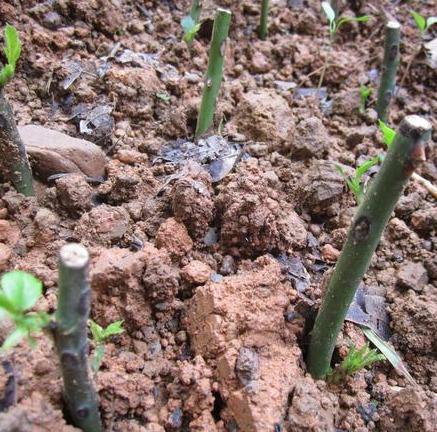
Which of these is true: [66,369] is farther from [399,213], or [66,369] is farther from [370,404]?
[399,213]

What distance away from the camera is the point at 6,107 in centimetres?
123

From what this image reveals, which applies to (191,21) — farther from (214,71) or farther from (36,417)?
(36,417)

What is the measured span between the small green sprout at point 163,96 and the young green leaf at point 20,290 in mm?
1081

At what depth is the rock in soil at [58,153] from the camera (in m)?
1.41

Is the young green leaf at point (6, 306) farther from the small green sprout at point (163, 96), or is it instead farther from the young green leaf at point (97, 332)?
the small green sprout at point (163, 96)

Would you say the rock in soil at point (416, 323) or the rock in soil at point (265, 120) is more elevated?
the rock in soil at point (265, 120)

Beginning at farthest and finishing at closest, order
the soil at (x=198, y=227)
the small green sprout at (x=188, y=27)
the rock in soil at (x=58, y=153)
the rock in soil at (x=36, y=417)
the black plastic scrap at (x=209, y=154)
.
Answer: the small green sprout at (x=188, y=27)
the black plastic scrap at (x=209, y=154)
the rock in soil at (x=58, y=153)
the soil at (x=198, y=227)
the rock in soil at (x=36, y=417)

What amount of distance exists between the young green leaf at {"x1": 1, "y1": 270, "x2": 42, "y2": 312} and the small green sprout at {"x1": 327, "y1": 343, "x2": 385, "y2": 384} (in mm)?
708

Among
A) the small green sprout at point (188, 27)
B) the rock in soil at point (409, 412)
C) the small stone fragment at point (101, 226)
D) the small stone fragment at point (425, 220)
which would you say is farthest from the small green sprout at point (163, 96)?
the rock in soil at point (409, 412)

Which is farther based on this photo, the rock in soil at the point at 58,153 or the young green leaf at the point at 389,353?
the rock in soil at the point at 58,153

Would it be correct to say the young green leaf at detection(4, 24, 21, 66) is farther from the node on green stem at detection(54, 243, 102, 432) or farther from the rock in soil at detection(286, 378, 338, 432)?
the rock in soil at detection(286, 378, 338, 432)

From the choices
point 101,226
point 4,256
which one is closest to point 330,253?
point 101,226

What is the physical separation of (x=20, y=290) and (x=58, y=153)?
75 centimetres

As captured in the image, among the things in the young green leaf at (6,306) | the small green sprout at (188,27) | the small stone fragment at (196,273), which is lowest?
the small stone fragment at (196,273)
